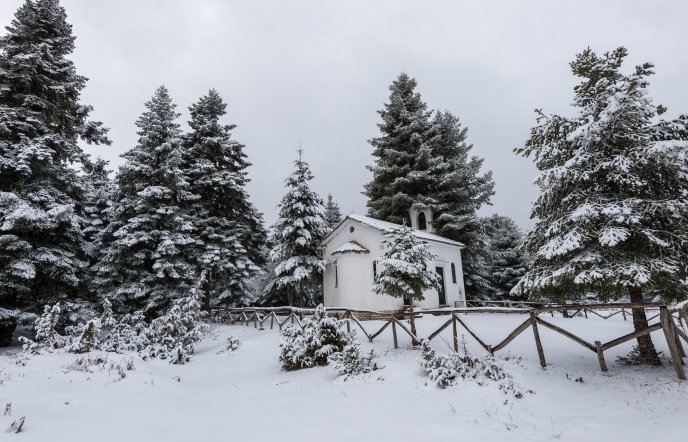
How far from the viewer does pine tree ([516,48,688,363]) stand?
815cm

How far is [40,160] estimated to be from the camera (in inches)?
637

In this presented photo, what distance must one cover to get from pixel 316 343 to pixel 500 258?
26.0 m

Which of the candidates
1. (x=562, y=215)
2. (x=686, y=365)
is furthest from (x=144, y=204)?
(x=686, y=365)

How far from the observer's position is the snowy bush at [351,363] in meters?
9.16

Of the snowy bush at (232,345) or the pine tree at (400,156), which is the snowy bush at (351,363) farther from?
the pine tree at (400,156)

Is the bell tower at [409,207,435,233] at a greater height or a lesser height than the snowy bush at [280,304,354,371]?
greater

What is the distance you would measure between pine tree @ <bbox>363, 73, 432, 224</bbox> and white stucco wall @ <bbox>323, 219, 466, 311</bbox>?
6.30m

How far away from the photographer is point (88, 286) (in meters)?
18.5

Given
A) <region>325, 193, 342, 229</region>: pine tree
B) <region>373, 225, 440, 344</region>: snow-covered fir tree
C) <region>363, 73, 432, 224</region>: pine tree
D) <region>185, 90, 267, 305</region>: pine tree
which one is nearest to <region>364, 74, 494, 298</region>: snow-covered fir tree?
<region>363, 73, 432, 224</region>: pine tree

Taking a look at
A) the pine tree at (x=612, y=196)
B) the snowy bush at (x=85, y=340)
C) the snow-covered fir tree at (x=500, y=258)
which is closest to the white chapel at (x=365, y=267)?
the snow-covered fir tree at (x=500, y=258)

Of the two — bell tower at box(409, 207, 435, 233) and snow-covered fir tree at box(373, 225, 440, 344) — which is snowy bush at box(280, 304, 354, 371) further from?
bell tower at box(409, 207, 435, 233)

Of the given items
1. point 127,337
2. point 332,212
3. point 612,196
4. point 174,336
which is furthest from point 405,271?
point 332,212

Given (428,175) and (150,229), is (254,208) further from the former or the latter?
(428,175)

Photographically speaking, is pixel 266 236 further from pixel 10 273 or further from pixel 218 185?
pixel 10 273
